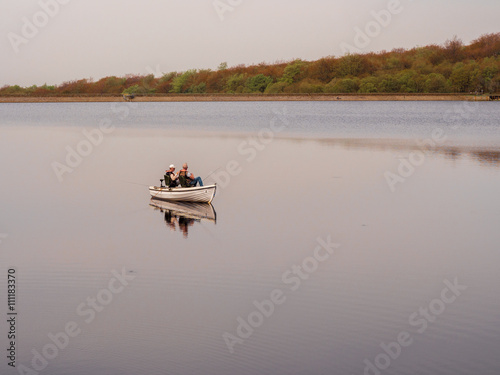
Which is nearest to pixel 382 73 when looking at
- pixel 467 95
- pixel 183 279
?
pixel 467 95

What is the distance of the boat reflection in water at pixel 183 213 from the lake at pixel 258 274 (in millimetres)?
79

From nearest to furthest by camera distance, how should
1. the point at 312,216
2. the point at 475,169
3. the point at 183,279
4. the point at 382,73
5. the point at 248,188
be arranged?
the point at 183,279 < the point at 312,216 < the point at 248,188 < the point at 475,169 < the point at 382,73

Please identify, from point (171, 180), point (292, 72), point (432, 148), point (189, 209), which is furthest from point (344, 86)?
point (189, 209)

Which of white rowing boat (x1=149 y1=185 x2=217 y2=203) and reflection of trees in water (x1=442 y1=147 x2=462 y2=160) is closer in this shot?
white rowing boat (x1=149 y1=185 x2=217 y2=203)

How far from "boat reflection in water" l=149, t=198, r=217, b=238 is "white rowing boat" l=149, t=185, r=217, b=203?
0.17 m

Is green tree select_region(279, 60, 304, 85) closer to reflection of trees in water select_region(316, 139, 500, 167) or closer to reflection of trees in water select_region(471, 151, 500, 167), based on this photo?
reflection of trees in water select_region(316, 139, 500, 167)

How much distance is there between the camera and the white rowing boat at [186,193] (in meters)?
26.7

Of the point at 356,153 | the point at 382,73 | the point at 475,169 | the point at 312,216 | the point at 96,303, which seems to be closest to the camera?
the point at 96,303

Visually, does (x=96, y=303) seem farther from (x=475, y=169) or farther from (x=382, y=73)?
(x=382, y=73)

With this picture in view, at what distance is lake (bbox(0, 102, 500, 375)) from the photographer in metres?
12.3

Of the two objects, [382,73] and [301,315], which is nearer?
[301,315]

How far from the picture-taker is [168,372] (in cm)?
1158

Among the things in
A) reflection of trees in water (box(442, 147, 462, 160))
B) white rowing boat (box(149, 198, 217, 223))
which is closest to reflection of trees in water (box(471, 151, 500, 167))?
reflection of trees in water (box(442, 147, 462, 160))

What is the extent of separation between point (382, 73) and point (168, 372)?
16699 centimetres
